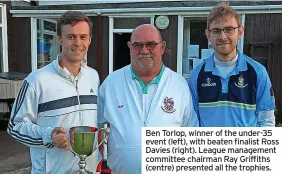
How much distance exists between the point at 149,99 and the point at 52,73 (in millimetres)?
715

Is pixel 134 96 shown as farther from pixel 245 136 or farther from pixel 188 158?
pixel 245 136

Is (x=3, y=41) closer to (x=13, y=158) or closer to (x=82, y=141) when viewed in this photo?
(x=13, y=158)

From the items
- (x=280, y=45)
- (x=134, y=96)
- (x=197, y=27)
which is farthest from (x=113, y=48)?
(x=134, y=96)

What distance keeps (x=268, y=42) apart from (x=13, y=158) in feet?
20.4

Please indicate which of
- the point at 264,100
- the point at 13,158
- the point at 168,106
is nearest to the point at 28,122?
the point at 168,106

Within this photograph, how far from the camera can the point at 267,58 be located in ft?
25.0

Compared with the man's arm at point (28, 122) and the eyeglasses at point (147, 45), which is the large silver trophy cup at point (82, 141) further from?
the eyeglasses at point (147, 45)

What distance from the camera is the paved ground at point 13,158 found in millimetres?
5043

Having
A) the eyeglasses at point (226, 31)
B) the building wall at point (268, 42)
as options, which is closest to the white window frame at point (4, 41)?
the building wall at point (268, 42)

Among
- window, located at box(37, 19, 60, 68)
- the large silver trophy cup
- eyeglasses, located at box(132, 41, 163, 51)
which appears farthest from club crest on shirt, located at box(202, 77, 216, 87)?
window, located at box(37, 19, 60, 68)

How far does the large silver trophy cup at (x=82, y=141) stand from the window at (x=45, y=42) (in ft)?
24.6

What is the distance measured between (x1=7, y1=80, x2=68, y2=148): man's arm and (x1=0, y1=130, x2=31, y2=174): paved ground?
3169 millimetres

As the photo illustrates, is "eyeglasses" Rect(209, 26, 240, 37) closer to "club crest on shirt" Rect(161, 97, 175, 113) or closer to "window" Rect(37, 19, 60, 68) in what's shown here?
"club crest on shirt" Rect(161, 97, 175, 113)

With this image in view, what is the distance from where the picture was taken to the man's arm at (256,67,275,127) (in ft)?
7.75
